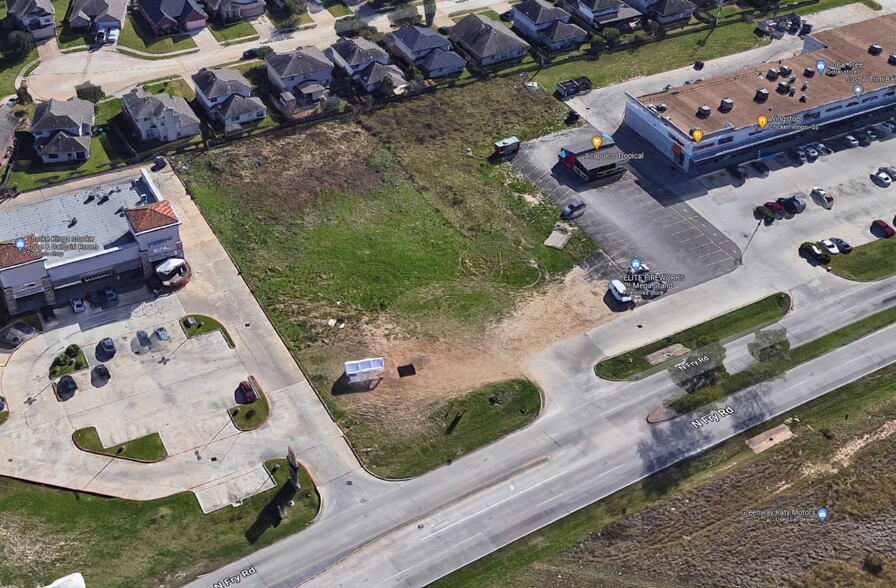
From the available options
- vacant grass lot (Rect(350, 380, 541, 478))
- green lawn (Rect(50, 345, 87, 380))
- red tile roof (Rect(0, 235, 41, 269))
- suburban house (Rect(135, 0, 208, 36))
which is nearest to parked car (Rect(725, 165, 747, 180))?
vacant grass lot (Rect(350, 380, 541, 478))

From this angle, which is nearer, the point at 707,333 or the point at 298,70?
the point at 707,333

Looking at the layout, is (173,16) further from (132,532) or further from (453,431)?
(132,532)

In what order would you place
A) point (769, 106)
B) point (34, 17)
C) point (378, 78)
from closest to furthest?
1. point (769, 106)
2. point (378, 78)
3. point (34, 17)

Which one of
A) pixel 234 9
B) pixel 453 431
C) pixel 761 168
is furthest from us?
pixel 234 9

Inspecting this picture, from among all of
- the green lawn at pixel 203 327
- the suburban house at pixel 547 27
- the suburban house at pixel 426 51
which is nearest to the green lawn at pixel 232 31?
the suburban house at pixel 426 51

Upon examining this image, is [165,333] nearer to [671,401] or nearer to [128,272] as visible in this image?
[128,272]

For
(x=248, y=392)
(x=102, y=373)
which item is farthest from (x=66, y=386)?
(x=248, y=392)
